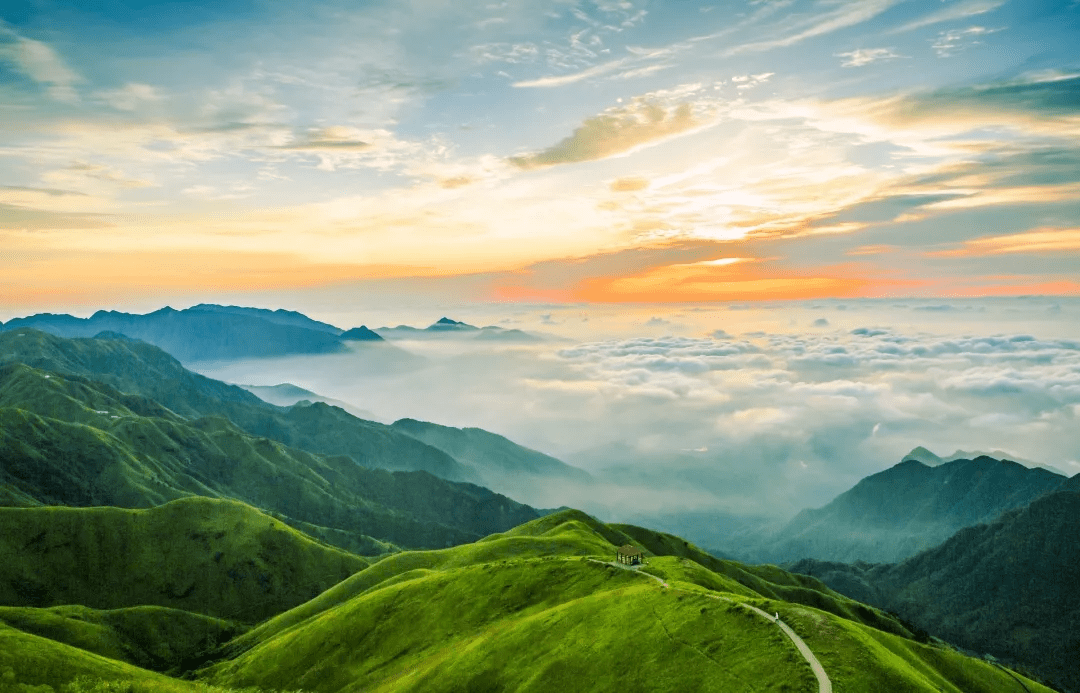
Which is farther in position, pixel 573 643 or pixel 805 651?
pixel 573 643

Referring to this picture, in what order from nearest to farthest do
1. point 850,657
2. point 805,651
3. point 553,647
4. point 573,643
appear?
point 850,657
point 805,651
point 573,643
point 553,647

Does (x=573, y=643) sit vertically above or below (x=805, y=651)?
below

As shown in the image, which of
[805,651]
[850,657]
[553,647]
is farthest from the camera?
[553,647]

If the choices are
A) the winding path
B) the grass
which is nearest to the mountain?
the grass

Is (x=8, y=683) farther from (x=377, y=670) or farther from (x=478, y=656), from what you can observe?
(x=478, y=656)

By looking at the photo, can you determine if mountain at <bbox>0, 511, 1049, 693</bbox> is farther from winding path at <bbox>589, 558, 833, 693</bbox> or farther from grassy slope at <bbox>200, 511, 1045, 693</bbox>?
winding path at <bbox>589, 558, 833, 693</bbox>

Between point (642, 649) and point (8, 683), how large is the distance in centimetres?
8744

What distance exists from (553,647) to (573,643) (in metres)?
4.06

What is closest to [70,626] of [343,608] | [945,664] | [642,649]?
[343,608]

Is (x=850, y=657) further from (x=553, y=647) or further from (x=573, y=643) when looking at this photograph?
(x=553, y=647)

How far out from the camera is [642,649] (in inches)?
3159

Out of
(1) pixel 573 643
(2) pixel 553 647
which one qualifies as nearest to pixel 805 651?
(1) pixel 573 643

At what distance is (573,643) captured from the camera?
295 ft

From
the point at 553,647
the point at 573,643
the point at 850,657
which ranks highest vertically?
the point at 850,657
